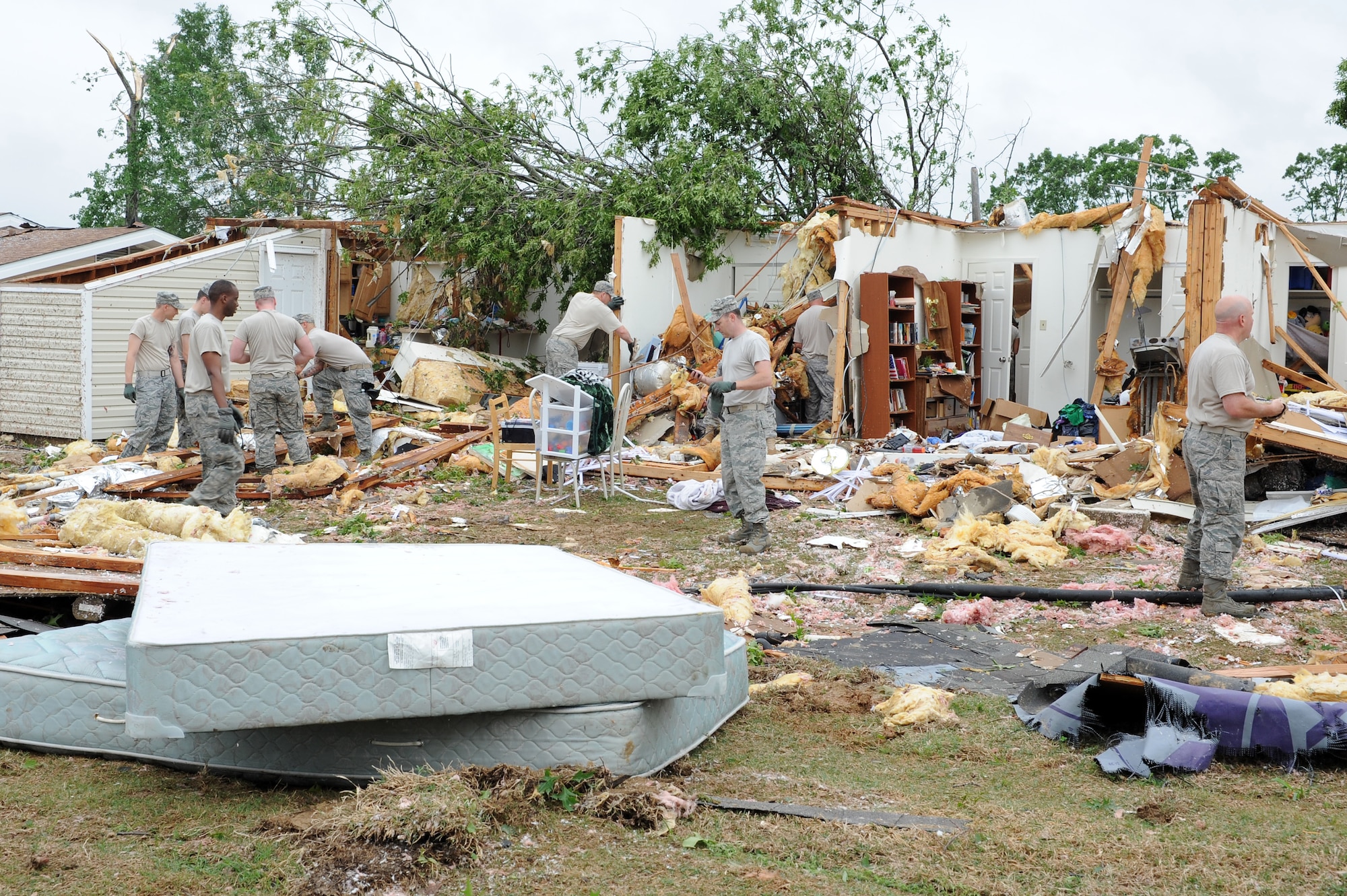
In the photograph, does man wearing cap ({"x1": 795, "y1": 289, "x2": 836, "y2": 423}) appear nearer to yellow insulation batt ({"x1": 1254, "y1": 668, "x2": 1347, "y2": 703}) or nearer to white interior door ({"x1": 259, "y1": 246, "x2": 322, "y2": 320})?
white interior door ({"x1": 259, "y1": 246, "x2": 322, "y2": 320})

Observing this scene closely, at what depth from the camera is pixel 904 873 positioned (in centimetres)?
324

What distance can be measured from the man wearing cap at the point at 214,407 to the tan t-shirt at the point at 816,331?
7822 mm

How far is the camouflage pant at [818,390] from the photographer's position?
582 inches

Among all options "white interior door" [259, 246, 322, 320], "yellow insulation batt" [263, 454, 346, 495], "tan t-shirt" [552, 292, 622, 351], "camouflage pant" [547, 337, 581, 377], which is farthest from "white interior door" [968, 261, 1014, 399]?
"yellow insulation batt" [263, 454, 346, 495]

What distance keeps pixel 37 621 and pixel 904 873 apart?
13.5ft

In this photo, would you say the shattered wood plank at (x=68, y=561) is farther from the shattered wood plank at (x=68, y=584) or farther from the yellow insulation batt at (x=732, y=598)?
the yellow insulation batt at (x=732, y=598)

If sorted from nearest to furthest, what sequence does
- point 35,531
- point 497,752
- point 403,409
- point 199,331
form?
point 497,752 < point 35,531 < point 199,331 < point 403,409

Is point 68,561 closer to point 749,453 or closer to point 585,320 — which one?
point 749,453

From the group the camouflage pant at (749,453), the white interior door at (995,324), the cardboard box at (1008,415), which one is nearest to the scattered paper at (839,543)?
the camouflage pant at (749,453)

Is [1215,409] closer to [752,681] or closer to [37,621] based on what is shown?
[752,681]

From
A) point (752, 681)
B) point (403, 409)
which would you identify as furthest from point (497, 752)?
point (403, 409)

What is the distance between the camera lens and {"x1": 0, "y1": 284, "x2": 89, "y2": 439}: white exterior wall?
14750 mm

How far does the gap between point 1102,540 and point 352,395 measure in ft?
25.0

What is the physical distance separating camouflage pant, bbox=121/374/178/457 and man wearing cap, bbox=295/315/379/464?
1.43 metres
